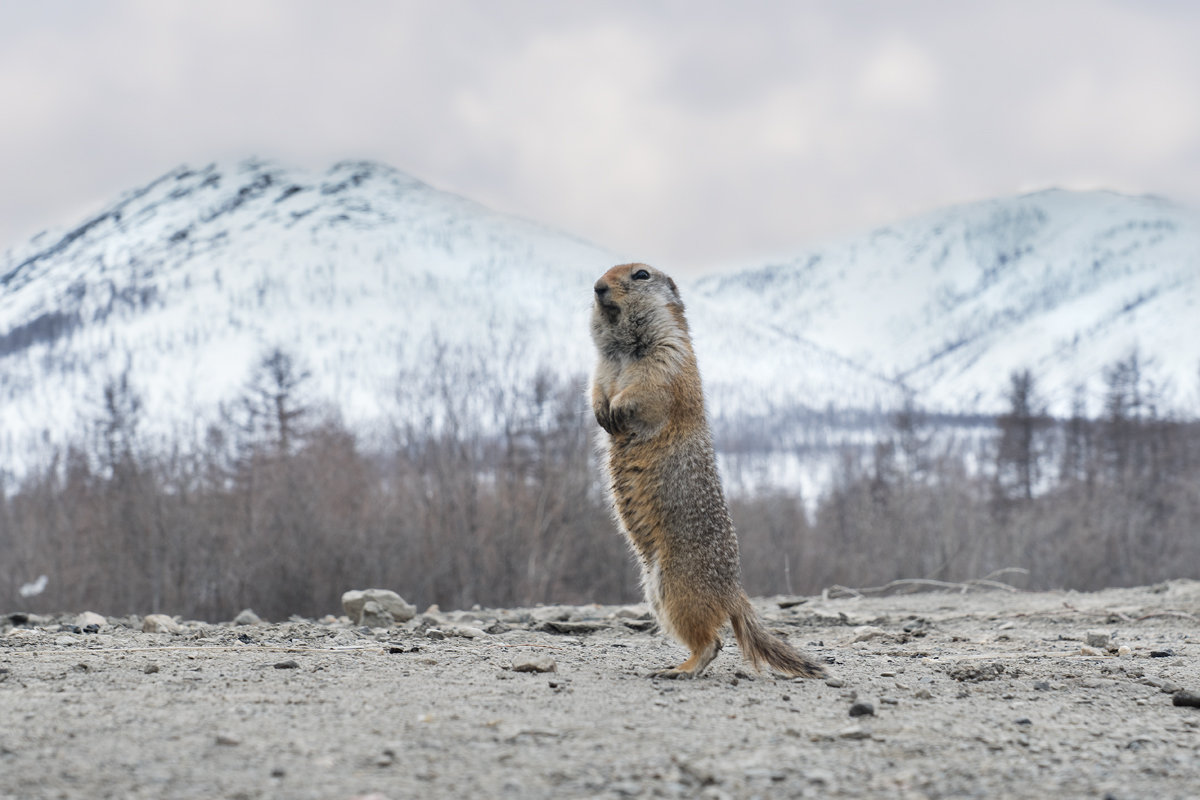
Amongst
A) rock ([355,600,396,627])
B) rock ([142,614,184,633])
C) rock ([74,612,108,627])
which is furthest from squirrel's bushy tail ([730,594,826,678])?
rock ([74,612,108,627])

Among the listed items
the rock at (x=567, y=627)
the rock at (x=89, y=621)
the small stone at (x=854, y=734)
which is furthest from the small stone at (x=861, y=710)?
the rock at (x=89, y=621)

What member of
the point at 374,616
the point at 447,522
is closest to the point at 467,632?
the point at 374,616

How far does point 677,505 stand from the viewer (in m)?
7.12

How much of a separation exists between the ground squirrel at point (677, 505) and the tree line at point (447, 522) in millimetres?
22308

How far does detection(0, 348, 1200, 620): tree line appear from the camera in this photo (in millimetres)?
30406

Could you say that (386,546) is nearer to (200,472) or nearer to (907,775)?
(200,472)

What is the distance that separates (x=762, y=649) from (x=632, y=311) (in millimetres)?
2875

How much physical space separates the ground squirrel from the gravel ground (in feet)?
1.13

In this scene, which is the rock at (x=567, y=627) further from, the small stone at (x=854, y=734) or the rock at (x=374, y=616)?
the small stone at (x=854, y=734)

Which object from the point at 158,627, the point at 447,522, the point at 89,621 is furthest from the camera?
the point at 447,522

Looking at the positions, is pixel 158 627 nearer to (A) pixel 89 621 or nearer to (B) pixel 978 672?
(A) pixel 89 621

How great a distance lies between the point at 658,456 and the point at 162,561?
27.4 metres

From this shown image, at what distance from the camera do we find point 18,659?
23.6ft

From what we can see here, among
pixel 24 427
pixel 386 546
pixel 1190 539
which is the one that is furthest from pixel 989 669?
pixel 24 427
